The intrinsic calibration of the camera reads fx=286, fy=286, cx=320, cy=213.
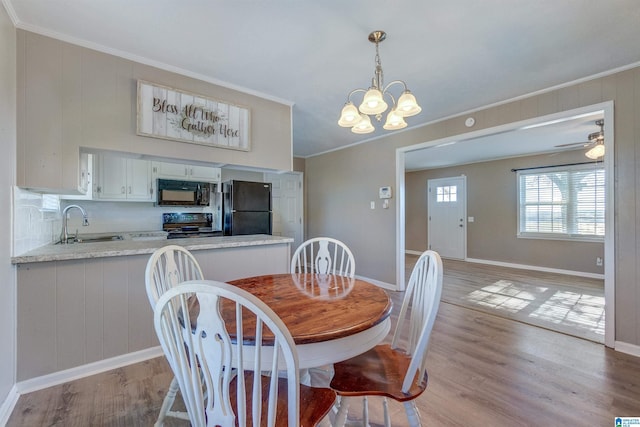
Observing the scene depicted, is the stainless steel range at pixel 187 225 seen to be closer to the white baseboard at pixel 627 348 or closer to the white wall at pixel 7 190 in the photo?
the white wall at pixel 7 190

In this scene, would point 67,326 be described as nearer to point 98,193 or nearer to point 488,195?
point 98,193

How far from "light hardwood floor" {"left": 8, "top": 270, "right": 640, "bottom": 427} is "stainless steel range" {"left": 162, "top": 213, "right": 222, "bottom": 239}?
2291 mm

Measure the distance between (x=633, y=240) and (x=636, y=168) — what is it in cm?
59

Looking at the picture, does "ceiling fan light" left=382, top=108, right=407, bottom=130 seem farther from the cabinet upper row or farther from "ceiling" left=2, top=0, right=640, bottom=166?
the cabinet upper row

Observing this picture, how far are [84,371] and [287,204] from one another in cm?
404

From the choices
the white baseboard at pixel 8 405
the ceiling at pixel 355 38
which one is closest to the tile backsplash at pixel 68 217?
the white baseboard at pixel 8 405

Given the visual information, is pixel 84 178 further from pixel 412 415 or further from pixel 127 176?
pixel 412 415

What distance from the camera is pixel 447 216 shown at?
23.1 feet

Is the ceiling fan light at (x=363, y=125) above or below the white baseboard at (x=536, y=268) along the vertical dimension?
above

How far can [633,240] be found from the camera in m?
2.36

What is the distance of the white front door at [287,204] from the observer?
18.2ft

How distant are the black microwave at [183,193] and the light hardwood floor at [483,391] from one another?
2.43 metres

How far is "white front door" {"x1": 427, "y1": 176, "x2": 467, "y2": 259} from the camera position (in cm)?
678

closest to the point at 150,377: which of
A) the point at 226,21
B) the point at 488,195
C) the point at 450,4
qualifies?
the point at 226,21
